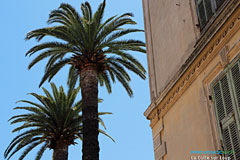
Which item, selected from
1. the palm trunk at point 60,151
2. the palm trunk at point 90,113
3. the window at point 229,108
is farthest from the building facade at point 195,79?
the palm trunk at point 60,151

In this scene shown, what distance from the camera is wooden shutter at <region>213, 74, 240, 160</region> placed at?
7.41 metres

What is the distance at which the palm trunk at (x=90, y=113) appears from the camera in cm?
1611

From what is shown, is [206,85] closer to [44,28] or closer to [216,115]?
[216,115]

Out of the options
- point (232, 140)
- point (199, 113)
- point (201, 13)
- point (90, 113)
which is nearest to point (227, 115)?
point (232, 140)

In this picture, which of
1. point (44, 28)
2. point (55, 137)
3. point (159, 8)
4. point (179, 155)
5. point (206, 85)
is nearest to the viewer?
point (206, 85)

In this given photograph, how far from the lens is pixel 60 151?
879 inches

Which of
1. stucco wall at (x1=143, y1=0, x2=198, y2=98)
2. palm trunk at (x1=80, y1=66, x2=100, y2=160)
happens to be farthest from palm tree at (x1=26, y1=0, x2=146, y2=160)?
stucco wall at (x1=143, y1=0, x2=198, y2=98)

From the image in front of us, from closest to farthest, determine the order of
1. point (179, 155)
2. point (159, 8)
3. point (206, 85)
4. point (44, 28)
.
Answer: point (206, 85) → point (179, 155) → point (159, 8) → point (44, 28)

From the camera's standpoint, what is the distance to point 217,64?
8438 mm

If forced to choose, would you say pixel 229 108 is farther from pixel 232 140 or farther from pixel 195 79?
pixel 195 79

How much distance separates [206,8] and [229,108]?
9.41ft

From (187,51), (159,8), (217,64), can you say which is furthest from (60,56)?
(217,64)

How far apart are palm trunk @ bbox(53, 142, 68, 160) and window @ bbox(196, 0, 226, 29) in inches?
578

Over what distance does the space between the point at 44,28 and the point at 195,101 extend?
12.6 metres
